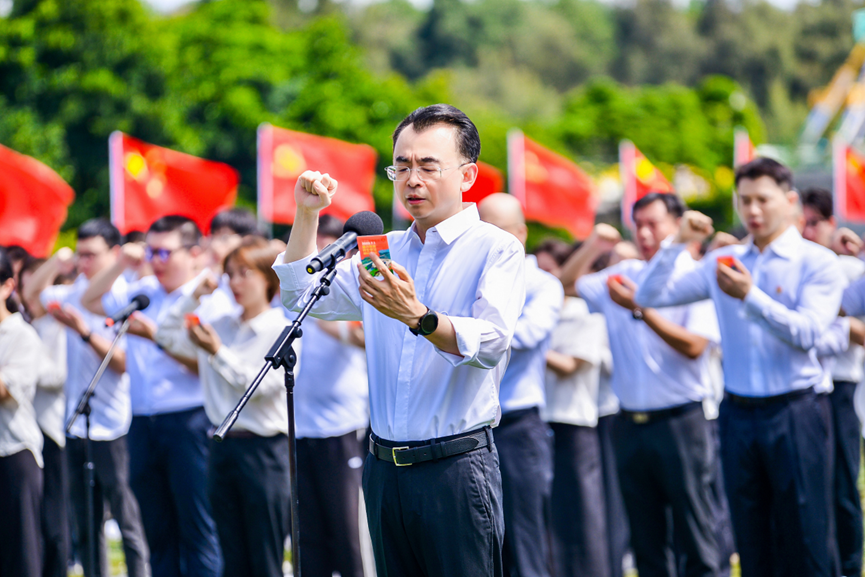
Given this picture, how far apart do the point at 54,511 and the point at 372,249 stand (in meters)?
4.36

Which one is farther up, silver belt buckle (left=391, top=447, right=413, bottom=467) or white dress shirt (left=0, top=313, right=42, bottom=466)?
white dress shirt (left=0, top=313, right=42, bottom=466)

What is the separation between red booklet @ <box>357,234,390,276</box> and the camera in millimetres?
3309

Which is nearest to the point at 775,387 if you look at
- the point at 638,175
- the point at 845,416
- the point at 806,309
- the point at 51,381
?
the point at 806,309

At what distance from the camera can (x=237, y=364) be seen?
559 cm

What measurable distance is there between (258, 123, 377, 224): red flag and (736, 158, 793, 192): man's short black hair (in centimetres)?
643

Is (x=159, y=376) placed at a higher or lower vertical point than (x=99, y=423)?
higher

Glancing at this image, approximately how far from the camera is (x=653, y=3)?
96.6 metres

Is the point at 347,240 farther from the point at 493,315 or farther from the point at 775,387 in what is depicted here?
the point at 775,387

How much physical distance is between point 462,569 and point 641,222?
336 cm

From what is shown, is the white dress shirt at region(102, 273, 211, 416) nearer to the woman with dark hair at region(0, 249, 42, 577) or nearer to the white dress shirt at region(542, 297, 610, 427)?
the woman with dark hair at region(0, 249, 42, 577)

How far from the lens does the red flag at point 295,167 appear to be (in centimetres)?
1146

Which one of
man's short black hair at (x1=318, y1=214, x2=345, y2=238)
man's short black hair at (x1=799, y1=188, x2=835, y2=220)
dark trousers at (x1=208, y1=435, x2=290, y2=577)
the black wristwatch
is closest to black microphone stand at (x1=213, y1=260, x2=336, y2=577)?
the black wristwatch

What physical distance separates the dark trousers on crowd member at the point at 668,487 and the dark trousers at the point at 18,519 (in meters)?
3.40

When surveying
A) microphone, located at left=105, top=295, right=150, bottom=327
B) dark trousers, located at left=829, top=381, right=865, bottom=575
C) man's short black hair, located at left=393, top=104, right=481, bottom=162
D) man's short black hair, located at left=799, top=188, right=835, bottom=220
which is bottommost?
dark trousers, located at left=829, top=381, right=865, bottom=575
